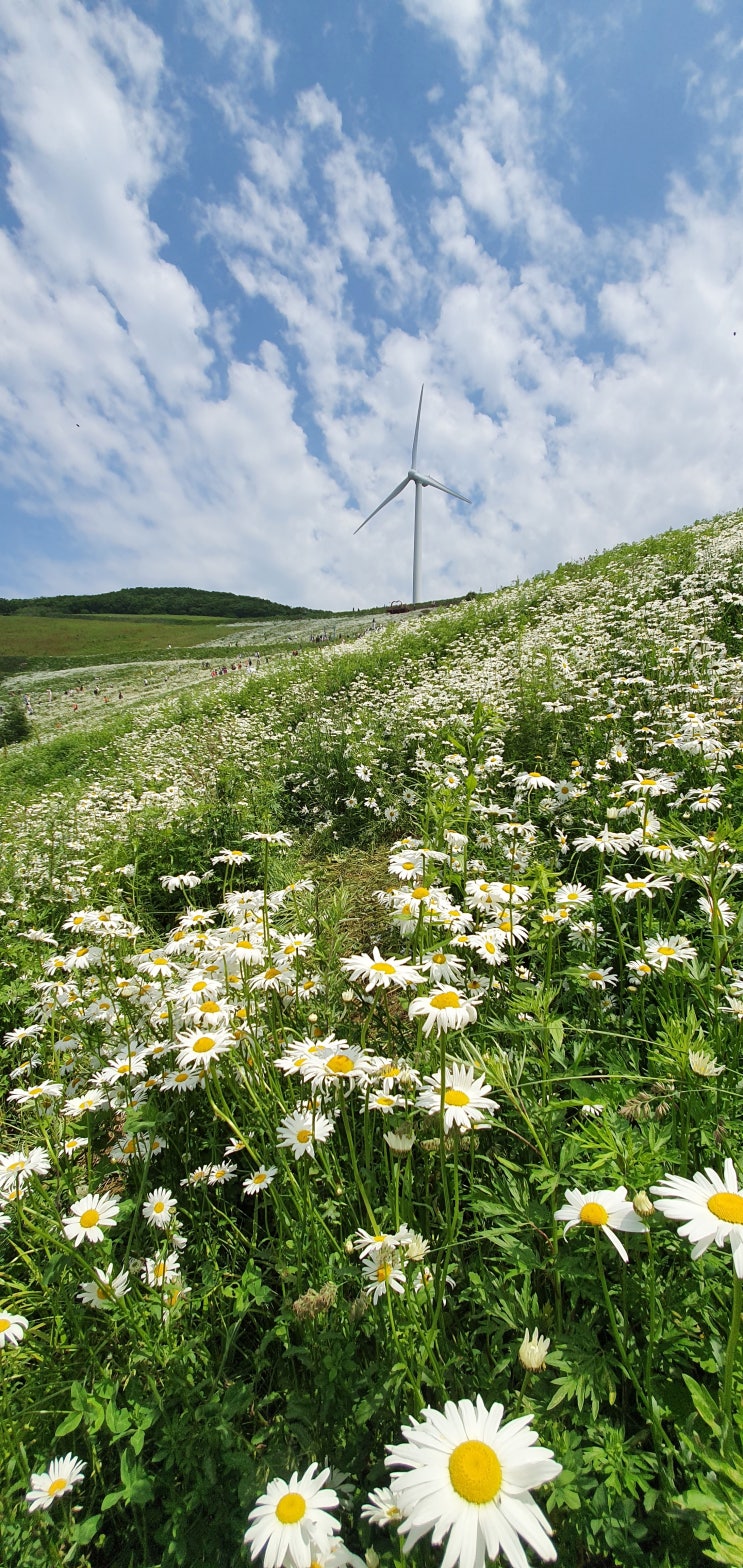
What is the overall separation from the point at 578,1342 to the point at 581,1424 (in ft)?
0.40

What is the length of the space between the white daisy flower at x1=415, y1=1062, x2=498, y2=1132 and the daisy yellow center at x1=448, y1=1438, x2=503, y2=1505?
20.1 inches

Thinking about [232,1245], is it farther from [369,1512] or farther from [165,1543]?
[369,1512]

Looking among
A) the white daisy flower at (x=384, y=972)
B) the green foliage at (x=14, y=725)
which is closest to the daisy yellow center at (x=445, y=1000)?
the white daisy flower at (x=384, y=972)

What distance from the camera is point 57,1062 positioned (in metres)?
2.51

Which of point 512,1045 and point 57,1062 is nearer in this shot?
point 512,1045

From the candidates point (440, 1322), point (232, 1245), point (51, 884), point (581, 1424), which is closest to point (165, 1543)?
point (232, 1245)

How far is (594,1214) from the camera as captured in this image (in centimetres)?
116

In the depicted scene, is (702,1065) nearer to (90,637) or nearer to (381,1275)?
(381,1275)

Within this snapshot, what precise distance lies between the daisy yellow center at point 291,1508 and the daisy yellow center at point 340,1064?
29.2 inches

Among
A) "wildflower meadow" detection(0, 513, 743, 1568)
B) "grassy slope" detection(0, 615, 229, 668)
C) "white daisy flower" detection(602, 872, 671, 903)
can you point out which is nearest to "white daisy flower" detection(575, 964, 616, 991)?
"wildflower meadow" detection(0, 513, 743, 1568)

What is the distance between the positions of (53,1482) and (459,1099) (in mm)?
1325

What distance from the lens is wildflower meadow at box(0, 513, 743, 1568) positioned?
110 cm

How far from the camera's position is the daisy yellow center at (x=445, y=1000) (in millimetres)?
1420

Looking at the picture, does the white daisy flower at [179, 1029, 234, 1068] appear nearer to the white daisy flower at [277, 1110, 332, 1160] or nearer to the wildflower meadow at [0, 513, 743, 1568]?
the wildflower meadow at [0, 513, 743, 1568]
